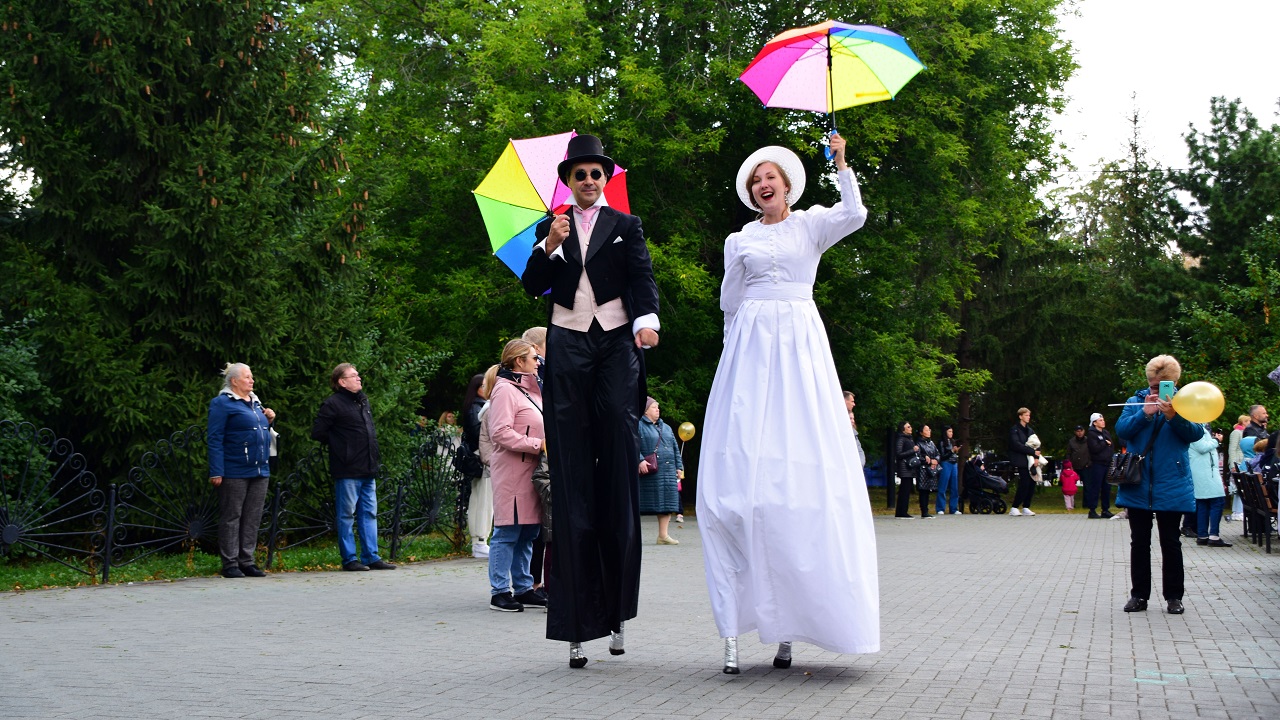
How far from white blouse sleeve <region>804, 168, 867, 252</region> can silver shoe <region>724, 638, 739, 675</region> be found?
1.93 meters

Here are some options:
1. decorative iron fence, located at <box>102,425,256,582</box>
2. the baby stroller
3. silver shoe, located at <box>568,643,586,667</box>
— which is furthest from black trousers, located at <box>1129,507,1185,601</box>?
the baby stroller

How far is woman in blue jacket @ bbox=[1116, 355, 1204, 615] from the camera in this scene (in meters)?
9.34

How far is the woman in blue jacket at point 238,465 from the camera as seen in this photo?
40.0 ft

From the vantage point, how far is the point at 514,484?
934 cm

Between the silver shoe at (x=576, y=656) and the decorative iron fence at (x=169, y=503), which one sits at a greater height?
the decorative iron fence at (x=169, y=503)

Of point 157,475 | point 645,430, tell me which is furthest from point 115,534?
point 645,430

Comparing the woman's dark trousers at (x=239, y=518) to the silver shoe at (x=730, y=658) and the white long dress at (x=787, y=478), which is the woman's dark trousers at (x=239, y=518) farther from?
the silver shoe at (x=730, y=658)

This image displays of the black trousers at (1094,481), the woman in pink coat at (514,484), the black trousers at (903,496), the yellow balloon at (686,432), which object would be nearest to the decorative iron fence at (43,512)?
the woman in pink coat at (514,484)

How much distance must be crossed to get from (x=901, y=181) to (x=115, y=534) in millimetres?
20144

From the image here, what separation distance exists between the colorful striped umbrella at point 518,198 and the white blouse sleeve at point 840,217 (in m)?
3.76

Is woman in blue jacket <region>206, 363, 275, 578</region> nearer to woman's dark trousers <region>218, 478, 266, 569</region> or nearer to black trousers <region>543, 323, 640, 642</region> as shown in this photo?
woman's dark trousers <region>218, 478, 266, 569</region>

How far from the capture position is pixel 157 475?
1399 centimetres

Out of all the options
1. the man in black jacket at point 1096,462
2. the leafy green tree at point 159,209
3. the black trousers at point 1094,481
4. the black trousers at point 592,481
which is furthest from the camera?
the black trousers at point 1094,481

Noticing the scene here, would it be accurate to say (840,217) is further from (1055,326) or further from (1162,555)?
(1055,326)
